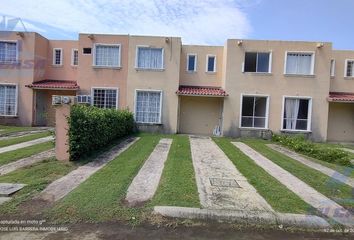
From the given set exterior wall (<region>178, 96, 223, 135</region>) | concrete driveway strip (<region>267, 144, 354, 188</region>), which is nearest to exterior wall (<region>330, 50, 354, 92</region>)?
exterior wall (<region>178, 96, 223, 135</region>)

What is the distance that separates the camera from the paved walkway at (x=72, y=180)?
6109 mm

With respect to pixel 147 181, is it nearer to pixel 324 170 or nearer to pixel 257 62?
pixel 324 170

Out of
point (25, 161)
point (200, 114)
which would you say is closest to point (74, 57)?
point (200, 114)

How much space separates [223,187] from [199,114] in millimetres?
13208

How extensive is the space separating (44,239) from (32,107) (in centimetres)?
1812

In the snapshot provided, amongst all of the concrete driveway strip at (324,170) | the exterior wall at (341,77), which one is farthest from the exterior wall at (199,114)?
the exterior wall at (341,77)

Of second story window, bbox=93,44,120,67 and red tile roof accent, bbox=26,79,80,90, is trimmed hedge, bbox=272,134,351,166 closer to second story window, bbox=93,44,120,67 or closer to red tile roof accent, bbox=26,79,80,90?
second story window, bbox=93,44,120,67

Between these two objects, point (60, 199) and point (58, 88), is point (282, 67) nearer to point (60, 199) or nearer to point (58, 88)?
point (58, 88)

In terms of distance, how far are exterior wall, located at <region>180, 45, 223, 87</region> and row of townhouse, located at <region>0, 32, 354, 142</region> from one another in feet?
0.23

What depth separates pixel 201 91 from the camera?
19000 mm

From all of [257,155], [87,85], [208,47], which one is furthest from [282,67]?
[87,85]

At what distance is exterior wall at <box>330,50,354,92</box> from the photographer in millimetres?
20094

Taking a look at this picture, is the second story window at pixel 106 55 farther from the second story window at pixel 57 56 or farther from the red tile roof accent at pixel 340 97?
the red tile roof accent at pixel 340 97

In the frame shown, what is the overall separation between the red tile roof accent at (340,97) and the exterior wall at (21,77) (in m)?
20.4
